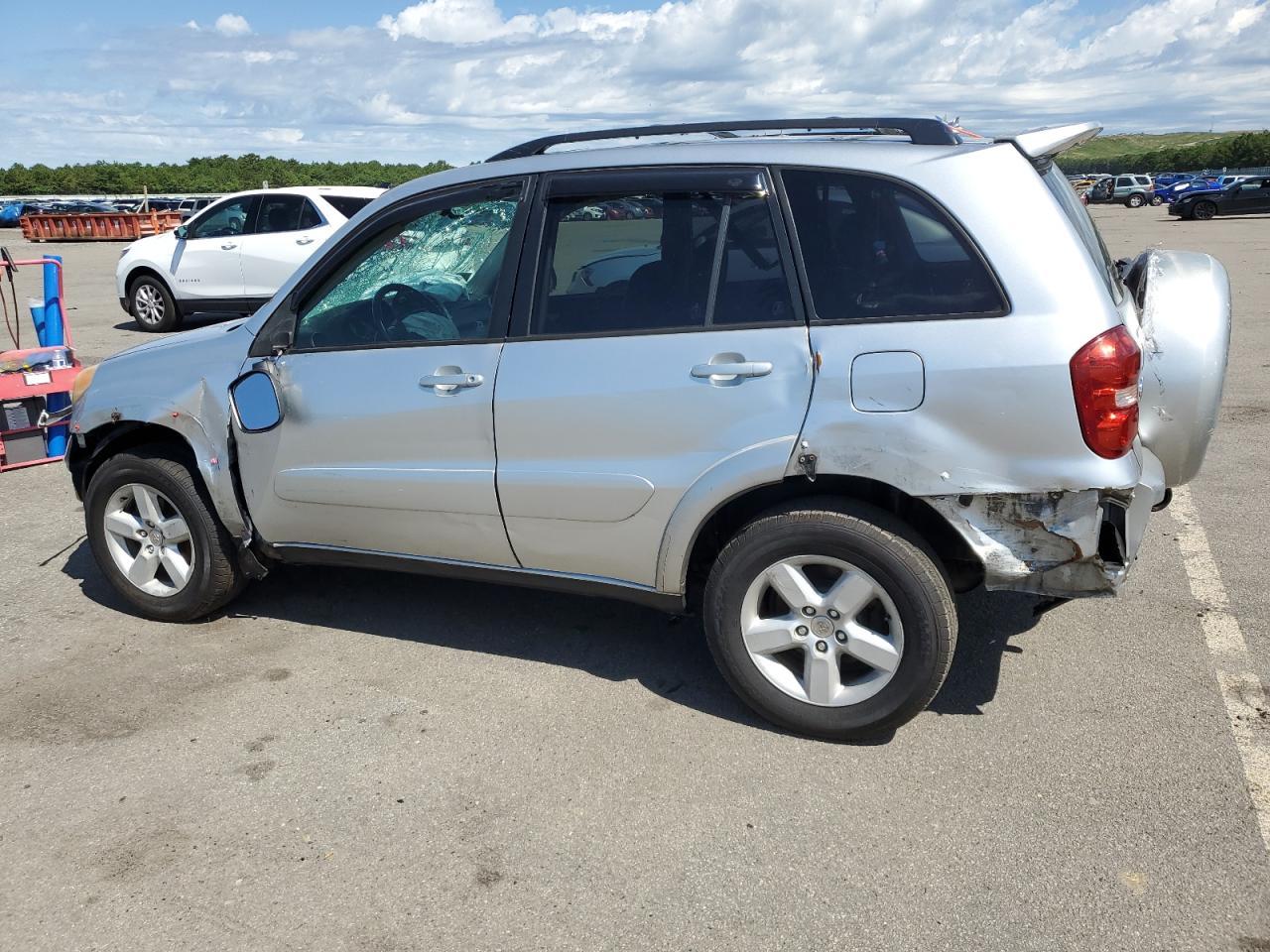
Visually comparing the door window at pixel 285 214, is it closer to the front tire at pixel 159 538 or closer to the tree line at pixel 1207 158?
the front tire at pixel 159 538

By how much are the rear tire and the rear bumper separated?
4447 cm

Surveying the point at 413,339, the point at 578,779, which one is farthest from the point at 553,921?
the point at 413,339

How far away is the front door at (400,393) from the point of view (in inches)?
152

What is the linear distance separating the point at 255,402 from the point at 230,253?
10.3 m

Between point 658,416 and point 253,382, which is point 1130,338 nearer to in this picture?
A: point 658,416

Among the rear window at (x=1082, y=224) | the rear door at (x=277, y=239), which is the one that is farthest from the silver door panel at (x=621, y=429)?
the rear door at (x=277, y=239)

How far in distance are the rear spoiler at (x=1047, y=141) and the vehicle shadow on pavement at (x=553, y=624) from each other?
1812 mm

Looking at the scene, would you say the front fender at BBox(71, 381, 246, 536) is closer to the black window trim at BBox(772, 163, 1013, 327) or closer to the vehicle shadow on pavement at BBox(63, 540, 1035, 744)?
the vehicle shadow on pavement at BBox(63, 540, 1035, 744)

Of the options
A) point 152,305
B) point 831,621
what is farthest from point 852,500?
point 152,305

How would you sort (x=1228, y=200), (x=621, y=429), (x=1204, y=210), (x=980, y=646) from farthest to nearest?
(x=1204, y=210)
(x=1228, y=200)
(x=980, y=646)
(x=621, y=429)

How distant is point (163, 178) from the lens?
6669 cm

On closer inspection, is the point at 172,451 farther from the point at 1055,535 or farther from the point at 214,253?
the point at 214,253

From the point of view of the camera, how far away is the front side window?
13.0 ft

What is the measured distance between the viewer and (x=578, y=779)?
3404 millimetres
